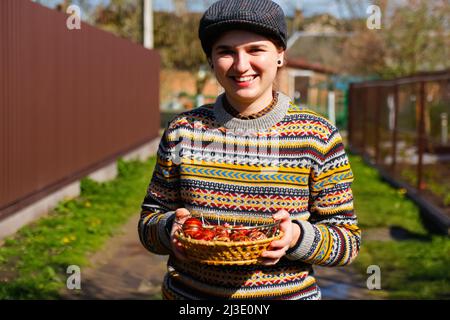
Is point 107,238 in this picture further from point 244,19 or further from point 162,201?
point 244,19

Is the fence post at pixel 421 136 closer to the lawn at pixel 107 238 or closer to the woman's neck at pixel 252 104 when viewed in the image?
the lawn at pixel 107 238

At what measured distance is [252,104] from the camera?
8.47ft

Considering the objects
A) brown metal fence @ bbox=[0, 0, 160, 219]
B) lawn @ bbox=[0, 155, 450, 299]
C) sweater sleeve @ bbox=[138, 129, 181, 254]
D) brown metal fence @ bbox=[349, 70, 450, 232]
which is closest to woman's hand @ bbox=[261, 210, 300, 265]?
sweater sleeve @ bbox=[138, 129, 181, 254]

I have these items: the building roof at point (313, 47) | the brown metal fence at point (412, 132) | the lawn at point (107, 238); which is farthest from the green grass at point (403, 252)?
the building roof at point (313, 47)

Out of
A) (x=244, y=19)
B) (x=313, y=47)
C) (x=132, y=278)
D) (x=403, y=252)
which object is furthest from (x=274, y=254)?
(x=313, y=47)

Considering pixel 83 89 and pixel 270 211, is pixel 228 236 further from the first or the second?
pixel 83 89

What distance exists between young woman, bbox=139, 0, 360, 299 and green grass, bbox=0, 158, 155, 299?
3.44 metres

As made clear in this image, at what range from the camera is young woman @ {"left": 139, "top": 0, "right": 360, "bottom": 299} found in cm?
249

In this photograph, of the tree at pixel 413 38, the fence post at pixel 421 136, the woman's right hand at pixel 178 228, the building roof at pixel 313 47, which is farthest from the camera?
the building roof at pixel 313 47

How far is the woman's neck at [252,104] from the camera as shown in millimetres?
2576

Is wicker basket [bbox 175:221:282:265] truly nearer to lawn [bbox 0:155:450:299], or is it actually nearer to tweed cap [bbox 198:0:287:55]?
tweed cap [bbox 198:0:287:55]

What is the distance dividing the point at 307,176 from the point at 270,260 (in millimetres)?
329

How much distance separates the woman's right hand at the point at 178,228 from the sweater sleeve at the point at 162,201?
78 mm

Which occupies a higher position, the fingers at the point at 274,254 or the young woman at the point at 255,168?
the young woman at the point at 255,168
